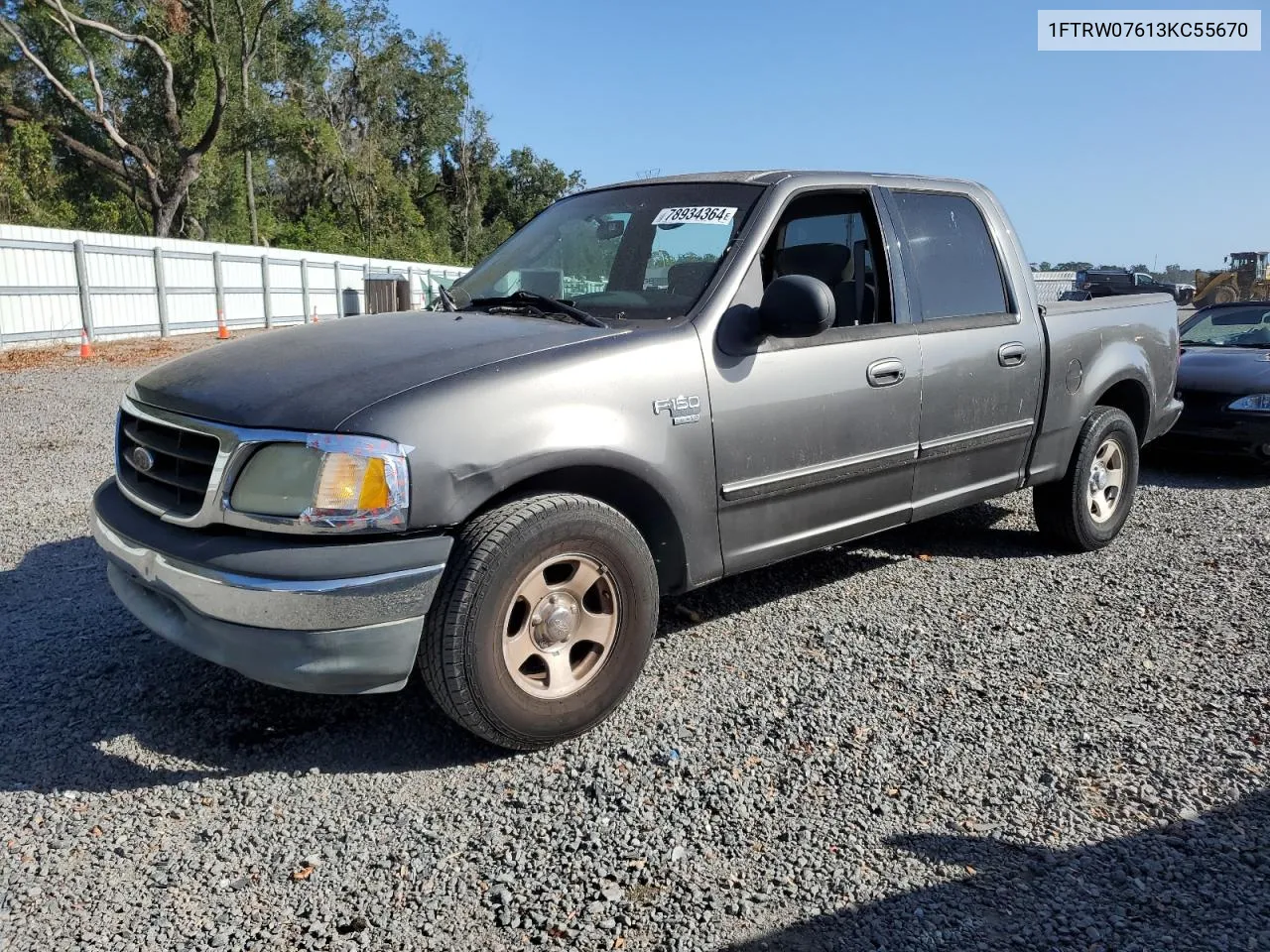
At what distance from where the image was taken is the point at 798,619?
4250mm

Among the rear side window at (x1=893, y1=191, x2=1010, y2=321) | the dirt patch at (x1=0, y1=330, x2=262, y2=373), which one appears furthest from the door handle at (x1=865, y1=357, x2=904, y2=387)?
the dirt patch at (x1=0, y1=330, x2=262, y2=373)

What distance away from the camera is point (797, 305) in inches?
133

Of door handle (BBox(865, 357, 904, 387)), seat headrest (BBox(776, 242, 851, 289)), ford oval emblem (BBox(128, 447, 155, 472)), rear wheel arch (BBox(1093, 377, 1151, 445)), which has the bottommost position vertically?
rear wheel arch (BBox(1093, 377, 1151, 445))

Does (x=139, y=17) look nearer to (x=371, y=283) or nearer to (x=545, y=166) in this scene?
(x=371, y=283)

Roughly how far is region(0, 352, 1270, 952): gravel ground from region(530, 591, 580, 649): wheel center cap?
1.25 feet

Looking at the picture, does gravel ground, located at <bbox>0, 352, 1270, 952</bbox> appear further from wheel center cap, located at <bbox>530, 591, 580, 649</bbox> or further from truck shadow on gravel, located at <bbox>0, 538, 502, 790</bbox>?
wheel center cap, located at <bbox>530, 591, 580, 649</bbox>

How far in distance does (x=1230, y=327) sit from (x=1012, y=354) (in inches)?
240

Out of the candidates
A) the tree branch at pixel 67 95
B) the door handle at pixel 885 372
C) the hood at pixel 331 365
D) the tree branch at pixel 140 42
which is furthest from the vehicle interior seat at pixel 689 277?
the tree branch at pixel 140 42

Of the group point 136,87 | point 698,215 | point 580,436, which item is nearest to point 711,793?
point 580,436

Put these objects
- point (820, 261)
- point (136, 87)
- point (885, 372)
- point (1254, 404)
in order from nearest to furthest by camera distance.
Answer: point (885, 372), point (820, 261), point (1254, 404), point (136, 87)

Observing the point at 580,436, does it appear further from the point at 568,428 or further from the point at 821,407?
the point at 821,407

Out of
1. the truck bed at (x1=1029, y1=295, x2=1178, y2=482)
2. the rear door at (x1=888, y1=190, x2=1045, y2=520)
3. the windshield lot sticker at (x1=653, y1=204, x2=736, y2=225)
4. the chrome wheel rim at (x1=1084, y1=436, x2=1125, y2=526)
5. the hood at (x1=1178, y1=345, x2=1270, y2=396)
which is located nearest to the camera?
the windshield lot sticker at (x1=653, y1=204, x2=736, y2=225)

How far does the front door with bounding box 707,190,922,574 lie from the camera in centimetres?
350

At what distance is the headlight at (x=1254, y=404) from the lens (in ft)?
24.5
